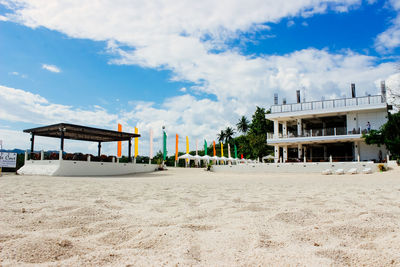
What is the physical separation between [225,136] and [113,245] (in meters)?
67.8

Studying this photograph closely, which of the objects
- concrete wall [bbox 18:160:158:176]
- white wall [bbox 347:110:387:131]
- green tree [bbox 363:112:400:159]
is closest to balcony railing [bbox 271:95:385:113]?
white wall [bbox 347:110:387:131]

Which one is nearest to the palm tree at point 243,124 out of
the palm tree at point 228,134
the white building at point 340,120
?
the palm tree at point 228,134

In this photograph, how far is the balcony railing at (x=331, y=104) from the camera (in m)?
28.7

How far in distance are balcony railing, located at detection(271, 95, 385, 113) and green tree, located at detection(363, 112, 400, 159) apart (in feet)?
16.2

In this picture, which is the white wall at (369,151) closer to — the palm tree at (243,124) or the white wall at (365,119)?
the white wall at (365,119)

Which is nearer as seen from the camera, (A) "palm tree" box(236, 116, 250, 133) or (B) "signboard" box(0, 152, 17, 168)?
(B) "signboard" box(0, 152, 17, 168)

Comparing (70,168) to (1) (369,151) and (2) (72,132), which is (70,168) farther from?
(1) (369,151)

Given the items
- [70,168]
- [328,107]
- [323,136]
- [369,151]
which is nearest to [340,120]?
[328,107]

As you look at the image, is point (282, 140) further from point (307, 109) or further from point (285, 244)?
point (285, 244)

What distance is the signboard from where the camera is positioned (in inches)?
706

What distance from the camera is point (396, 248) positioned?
2.38m

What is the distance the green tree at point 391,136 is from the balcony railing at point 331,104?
4.94 meters

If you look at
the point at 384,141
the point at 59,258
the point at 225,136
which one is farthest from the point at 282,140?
the point at 225,136

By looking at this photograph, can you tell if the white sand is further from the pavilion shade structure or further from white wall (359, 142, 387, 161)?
white wall (359, 142, 387, 161)
